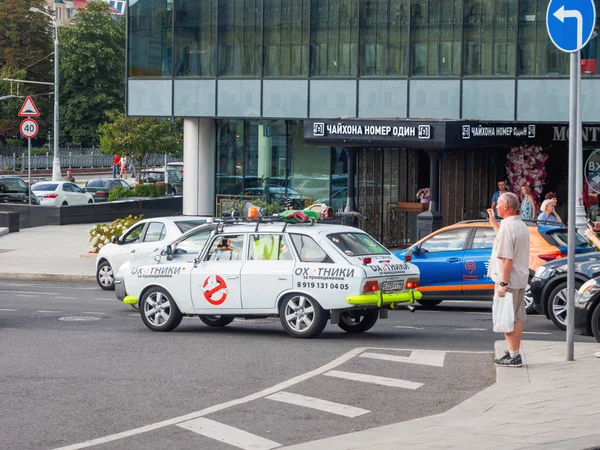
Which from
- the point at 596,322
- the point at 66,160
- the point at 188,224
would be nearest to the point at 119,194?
the point at 188,224

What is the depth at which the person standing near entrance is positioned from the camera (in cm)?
1177

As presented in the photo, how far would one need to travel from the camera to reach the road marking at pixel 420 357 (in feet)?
43.5

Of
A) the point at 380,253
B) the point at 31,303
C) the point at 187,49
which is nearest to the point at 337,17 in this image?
the point at 187,49

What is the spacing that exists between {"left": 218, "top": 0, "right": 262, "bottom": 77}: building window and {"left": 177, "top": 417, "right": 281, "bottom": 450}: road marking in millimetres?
25397

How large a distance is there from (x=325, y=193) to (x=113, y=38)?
214 ft

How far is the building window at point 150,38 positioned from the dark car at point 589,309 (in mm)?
23542

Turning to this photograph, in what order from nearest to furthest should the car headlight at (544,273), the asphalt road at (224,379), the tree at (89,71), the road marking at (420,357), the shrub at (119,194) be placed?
1. the asphalt road at (224,379)
2. the road marking at (420,357)
3. the car headlight at (544,273)
4. the shrub at (119,194)
5. the tree at (89,71)

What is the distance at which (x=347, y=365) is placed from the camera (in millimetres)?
13062

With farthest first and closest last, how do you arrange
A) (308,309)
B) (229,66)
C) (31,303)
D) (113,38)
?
(113,38) → (229,66) → (31,303) → (308,309)

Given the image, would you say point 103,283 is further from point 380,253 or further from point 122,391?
point 122,391

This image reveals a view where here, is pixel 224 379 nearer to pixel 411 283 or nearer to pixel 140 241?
pixel 411 283

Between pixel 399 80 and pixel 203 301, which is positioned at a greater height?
pixel 399 80

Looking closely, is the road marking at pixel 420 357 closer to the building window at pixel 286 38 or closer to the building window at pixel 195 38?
the building window at pixel 286 38

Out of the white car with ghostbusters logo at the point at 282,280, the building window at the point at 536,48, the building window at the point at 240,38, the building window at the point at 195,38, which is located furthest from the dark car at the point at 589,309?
the building window at the point at 195,38
